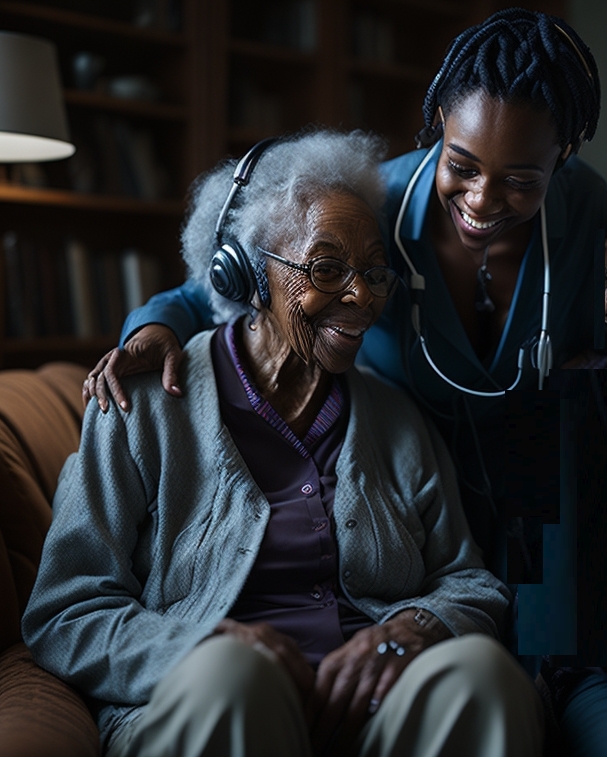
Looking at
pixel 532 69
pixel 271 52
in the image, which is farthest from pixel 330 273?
pixel 271 52

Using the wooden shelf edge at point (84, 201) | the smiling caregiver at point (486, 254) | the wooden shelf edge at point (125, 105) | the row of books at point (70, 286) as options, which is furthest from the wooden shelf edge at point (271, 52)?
the smiling caregiver at point (486, 254)

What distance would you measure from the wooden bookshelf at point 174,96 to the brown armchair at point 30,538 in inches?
37.6

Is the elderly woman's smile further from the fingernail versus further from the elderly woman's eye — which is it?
the fingernail

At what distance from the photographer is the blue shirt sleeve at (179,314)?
1.38 m

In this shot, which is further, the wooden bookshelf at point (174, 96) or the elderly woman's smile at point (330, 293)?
the wooden bookshelf at point (174, 96)

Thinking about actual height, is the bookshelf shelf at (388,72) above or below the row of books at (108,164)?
Result: above

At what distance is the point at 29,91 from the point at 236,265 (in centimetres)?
113

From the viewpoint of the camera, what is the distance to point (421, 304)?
141 centimetres

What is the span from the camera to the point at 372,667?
1068mm

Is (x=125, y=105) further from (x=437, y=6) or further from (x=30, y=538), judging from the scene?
(x=30, y=538)

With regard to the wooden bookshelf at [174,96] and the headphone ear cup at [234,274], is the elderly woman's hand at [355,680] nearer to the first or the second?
the headphone ear cup at [234,274]

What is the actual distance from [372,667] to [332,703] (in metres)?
0.07

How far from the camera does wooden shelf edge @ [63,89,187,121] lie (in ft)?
9.16

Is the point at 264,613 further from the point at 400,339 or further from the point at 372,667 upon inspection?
the point at 400,339
